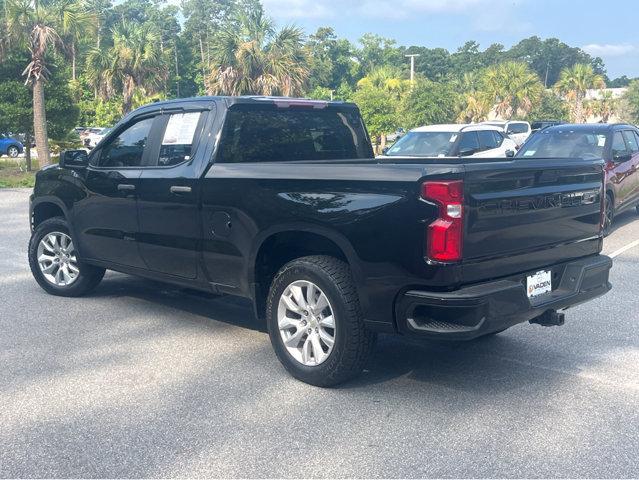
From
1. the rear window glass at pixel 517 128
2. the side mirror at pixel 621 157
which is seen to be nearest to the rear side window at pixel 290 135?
the side mirror at pixel 621 157

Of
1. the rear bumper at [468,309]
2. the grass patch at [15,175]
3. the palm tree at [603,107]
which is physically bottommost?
the grass patch at [15,175]

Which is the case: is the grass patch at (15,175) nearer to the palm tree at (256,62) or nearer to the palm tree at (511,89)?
the palm tree at (256,62)

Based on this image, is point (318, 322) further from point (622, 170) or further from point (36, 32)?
point (36, 32)

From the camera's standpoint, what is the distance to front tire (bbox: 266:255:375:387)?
4.48 meters

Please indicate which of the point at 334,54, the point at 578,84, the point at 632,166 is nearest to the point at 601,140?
the point at 632,166

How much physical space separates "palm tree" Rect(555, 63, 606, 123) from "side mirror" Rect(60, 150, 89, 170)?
179ft

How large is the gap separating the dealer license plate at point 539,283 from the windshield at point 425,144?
34.5 feet

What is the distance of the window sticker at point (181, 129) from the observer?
569 centimetres

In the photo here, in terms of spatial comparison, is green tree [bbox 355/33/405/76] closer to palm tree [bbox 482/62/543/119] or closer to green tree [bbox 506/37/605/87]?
green tree [bbox 506/37/605/87]

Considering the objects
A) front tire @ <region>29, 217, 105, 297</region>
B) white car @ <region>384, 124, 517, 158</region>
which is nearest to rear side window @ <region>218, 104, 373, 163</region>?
front tire @ <region>29, 217, 105, 297</region>

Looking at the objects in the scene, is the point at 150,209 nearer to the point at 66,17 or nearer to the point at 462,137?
the point at 462,137

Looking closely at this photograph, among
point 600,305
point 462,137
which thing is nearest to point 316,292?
point 600,305

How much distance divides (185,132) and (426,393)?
9.07 feet

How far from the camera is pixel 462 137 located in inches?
625
